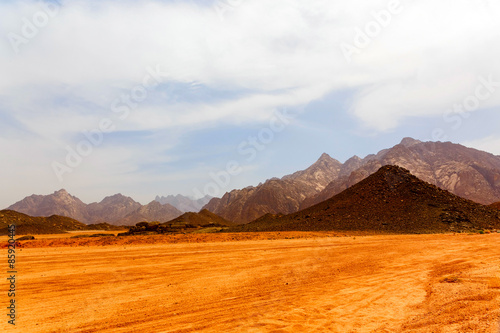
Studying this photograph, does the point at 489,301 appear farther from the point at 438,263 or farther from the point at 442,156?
the point at 442,156

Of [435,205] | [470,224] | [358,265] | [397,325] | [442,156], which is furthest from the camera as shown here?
[442,156]

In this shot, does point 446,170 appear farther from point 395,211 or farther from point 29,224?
point 29,224

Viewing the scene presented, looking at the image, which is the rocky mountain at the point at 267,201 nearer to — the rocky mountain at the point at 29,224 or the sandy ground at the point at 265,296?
the rocky mountain at the point at 29,224

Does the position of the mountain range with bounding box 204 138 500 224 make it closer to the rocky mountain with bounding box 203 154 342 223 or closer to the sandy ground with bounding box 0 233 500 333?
the rocky mountain with bounding box 203 154 342 223

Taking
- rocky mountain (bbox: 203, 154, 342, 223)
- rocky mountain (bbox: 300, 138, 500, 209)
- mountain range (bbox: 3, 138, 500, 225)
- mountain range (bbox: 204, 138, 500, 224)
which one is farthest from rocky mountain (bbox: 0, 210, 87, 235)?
rocky mountain (bbox: 300, 138, 500, 209)

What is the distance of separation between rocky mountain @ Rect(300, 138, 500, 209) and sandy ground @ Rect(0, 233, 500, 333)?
126 metres

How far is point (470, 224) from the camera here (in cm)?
4366

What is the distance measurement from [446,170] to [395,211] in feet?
391

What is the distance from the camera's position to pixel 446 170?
474 ft

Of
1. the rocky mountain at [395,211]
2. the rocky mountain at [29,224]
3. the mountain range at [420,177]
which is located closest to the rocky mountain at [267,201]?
the mountain range at [420,177]

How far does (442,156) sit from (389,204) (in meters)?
136

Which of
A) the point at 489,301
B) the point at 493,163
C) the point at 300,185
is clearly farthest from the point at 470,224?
the point at 493,163

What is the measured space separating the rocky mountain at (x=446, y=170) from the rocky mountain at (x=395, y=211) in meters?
78.6

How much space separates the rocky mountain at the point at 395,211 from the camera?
43031 mm
